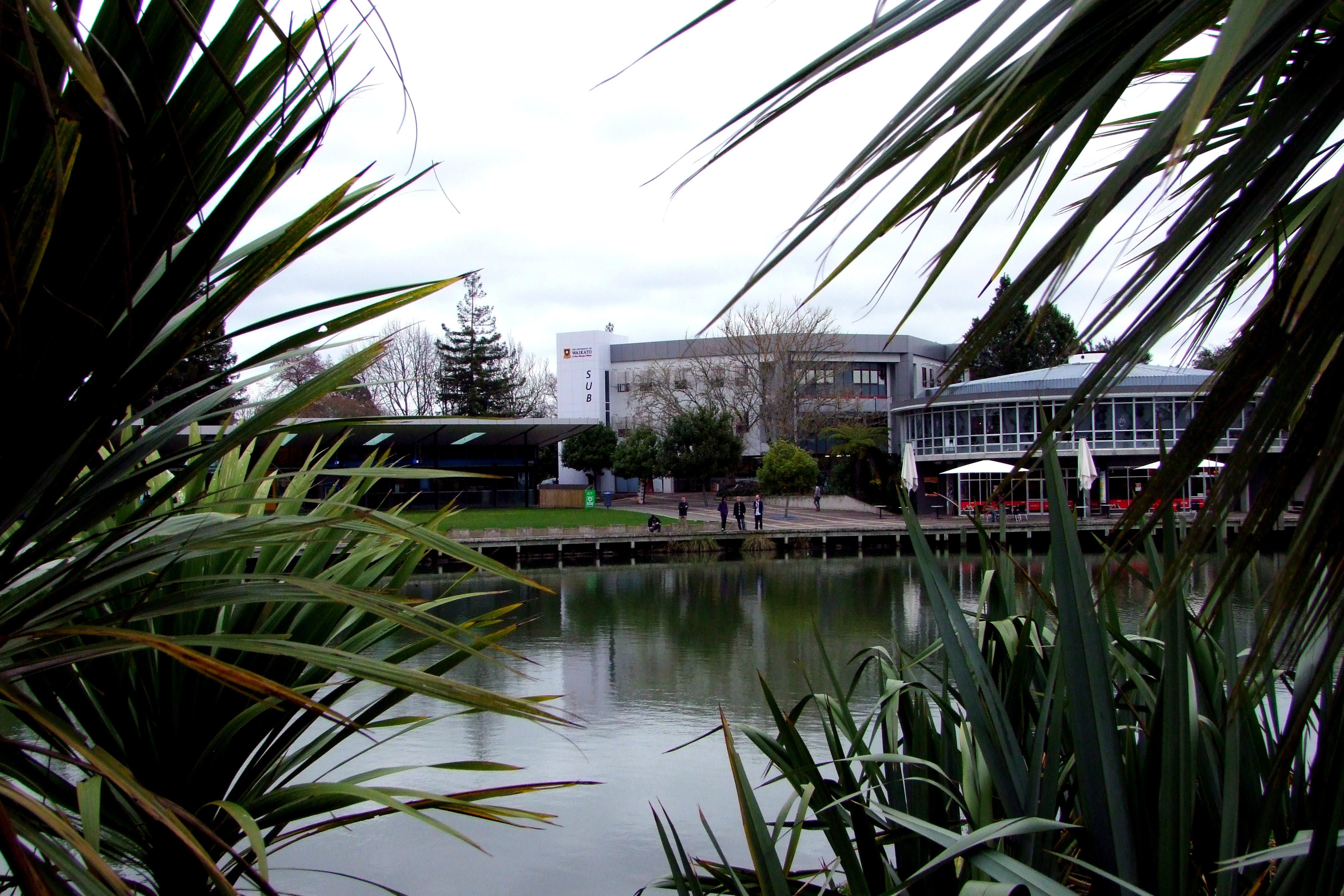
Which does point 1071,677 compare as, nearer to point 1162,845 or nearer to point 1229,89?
point 1162,845

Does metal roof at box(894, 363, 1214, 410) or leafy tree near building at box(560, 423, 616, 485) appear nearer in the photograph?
metal roof at box(894, 363, 1214, 410)

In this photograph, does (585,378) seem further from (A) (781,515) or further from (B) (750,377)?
(A) (781,515)

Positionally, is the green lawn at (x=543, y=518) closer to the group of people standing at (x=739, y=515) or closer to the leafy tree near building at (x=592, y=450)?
the group of people standing at (x=739, y=515)

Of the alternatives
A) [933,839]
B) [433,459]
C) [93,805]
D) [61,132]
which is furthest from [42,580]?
[433,459]

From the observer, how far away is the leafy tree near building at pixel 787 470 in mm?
36281

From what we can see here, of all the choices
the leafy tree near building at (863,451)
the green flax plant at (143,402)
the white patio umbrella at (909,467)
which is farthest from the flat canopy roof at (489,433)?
the green flax plant at (143,402)

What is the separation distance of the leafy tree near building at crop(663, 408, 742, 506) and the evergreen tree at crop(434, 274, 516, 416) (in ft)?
44.6

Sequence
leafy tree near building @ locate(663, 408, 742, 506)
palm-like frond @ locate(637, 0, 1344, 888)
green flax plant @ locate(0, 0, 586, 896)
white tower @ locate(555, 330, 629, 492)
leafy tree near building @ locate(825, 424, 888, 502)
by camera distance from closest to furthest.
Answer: palm-like frond @ locate(637, 0, 1344, 888), green flax plant @ locate(0, 0, 586, 896), leafy tree near building @ locate(825, 424, 888, 502), leafy tree near building @ locate(663, 408, 742, 506), white tower @ locate(555, 330, 629, 492)

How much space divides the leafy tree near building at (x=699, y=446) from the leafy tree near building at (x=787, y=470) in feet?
6.34

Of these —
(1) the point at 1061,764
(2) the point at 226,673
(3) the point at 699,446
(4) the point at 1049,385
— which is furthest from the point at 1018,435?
(2) the point at 226,673

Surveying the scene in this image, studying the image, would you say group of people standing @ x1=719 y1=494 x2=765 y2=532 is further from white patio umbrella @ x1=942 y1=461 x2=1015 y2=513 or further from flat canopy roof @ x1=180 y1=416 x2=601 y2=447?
flat canopy roof @ x1=180 y1=416 x2=601 y2=447

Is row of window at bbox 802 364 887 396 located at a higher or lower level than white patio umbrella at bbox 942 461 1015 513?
higher

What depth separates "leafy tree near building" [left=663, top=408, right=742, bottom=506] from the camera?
38406mm

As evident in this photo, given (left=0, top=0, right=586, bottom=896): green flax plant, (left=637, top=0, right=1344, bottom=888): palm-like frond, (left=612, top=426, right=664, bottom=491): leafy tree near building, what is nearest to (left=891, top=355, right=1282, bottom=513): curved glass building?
(left=612, top=426, right=664, bottom=491): leafy tree near building
